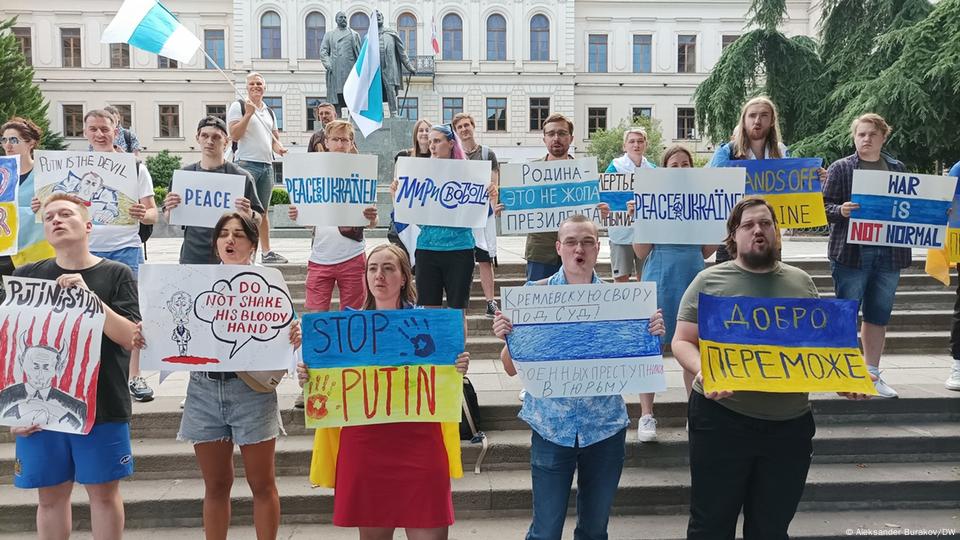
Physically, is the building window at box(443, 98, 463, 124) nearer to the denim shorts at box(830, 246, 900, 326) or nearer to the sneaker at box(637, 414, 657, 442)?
the denim shorts at box(830, 246, 900, 326)

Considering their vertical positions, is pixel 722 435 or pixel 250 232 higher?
pixel 250 232

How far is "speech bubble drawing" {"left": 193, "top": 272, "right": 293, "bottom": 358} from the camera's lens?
3236mm

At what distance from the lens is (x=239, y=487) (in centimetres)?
450

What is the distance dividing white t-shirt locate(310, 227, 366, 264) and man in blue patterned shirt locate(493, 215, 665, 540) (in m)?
2.12

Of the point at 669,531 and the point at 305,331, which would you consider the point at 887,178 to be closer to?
the point at 669,531

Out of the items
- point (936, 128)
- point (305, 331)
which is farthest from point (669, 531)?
point (936, 128)

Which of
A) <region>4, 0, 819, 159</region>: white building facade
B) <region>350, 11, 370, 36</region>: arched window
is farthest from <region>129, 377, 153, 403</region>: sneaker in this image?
<region>350, 11, 370, 36</region>: arched window

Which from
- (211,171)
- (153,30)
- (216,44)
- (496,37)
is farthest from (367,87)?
(216,44)

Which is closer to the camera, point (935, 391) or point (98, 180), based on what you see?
point (98, 180)

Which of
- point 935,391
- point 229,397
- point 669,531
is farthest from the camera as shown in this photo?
point 935,391

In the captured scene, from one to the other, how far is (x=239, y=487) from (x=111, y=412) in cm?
160

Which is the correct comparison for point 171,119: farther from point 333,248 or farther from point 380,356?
point 380,356

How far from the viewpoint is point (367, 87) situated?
24.5 ft

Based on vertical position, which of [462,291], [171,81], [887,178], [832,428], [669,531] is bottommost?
[669,531]
